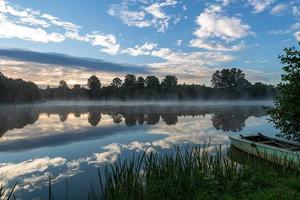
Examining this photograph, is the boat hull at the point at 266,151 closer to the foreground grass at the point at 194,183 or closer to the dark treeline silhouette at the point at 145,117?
the foreground grass at the point at 194,183

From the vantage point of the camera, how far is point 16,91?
11244cm

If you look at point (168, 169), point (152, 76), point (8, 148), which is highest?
point (152, 76)

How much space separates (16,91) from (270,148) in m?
110

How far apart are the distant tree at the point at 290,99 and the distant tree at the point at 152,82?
128218 mm

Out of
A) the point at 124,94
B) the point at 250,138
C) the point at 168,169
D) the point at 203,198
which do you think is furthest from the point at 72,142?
the point at 124,94

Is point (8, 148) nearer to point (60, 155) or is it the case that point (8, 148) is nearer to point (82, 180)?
point (60, 155)

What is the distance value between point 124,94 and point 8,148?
125 m

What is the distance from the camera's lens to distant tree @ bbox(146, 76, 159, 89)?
14486 centimetres

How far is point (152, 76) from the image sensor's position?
145m

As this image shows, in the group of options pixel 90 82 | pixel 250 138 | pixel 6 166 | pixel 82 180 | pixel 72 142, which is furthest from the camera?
pixel 90 82

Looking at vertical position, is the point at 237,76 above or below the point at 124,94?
above

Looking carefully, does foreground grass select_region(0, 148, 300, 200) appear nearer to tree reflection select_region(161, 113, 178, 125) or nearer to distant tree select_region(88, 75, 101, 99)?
tree reflection select_region(161, 113, 178, 125)

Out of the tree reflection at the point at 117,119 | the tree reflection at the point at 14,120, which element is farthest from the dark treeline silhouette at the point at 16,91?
the tree reflection at the point at 117,119

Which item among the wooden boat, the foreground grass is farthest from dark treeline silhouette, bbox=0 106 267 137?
the foreground grass
